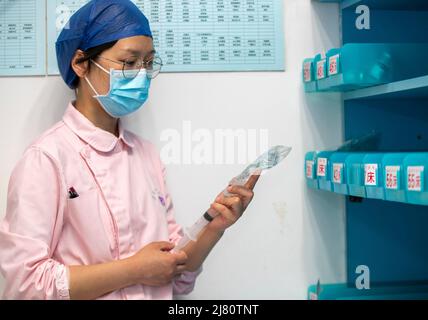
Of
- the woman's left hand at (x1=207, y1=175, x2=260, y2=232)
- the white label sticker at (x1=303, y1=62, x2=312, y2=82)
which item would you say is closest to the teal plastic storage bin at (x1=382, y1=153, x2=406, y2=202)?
the woman's left hand at (x1=207, y1=175, x2=260, y2=232)

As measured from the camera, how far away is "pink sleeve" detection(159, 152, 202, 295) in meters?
1.36

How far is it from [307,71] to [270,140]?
215 millimetres

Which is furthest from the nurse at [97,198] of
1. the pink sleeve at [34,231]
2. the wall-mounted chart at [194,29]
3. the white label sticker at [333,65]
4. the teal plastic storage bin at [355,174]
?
the white label sticker at [333,65]

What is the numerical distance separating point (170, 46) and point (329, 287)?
81 centimetres

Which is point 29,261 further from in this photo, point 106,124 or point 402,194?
point 402,194

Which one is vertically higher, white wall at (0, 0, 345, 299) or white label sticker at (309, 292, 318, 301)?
white wall at (0, 0, 345, 299)

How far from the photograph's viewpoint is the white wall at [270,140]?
1.43 meters

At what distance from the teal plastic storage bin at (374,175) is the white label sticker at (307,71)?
320 mm

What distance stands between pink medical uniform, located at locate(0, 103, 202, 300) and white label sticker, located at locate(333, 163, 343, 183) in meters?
0.44

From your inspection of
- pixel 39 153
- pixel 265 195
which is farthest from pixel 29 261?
pixel 265 195

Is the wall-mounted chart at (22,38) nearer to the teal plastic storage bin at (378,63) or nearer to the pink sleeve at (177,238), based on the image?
the pink sleeve at (177,238)

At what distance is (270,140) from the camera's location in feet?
4.72

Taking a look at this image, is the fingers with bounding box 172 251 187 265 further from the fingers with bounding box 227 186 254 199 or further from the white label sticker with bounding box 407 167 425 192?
the white label sticker with bounding box 407 167 425 192

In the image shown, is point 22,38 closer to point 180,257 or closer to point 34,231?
point 34,231
